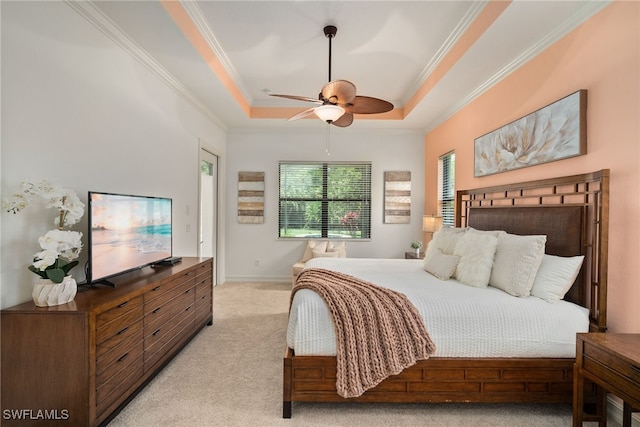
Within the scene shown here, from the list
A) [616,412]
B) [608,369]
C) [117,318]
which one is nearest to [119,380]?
[117,318]

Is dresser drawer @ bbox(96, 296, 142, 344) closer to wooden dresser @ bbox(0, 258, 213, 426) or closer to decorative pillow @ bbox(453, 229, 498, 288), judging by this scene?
wooden dresser @ bbox(0, 258, 213, 426)

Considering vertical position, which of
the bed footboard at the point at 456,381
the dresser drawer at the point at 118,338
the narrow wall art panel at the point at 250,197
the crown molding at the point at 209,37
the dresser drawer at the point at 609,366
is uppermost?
the crown molding at the point at 209,37

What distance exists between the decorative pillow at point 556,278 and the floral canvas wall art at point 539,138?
77 centimetres

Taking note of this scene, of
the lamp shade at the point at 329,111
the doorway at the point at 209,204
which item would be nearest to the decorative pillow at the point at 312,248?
the doorway at the point at 209,204

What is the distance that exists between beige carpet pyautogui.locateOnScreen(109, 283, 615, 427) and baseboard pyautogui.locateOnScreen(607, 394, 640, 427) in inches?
8.7

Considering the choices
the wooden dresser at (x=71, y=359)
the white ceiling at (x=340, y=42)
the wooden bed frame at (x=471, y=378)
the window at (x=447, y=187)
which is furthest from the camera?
the window at (x=447, y=187)

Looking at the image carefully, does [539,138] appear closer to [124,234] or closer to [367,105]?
[367,105]

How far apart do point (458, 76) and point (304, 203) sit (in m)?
3.03

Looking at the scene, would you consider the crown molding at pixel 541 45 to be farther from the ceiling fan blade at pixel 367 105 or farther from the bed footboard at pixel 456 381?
the bed footboard at pixel 456 381

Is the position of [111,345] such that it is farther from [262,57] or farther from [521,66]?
[521,66]

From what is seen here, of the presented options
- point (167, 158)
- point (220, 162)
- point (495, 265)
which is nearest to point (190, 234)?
point (167, 158)

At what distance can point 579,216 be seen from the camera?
2.13 metres

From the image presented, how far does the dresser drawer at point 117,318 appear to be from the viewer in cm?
165

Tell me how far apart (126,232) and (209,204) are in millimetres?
2603
